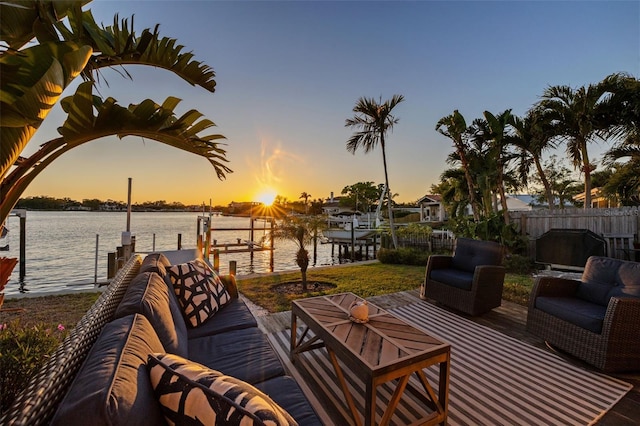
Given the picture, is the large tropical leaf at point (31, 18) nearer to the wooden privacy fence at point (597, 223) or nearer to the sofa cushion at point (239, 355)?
the sofa cushion at point (239, 355)

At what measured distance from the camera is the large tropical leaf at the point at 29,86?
93cm

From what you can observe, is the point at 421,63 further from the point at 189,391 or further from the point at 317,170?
the point at 189,391

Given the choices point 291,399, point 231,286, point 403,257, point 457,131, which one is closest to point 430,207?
point 457,131

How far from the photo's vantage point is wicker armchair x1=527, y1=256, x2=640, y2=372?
2359mm

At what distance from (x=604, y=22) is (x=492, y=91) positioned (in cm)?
191

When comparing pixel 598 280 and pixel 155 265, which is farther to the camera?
pixel 598 280

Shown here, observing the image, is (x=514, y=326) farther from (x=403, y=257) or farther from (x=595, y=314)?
(x=403, y=257)

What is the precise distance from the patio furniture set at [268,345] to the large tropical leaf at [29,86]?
0.83m

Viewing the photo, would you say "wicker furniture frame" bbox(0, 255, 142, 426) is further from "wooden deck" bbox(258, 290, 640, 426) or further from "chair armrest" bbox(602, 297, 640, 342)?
"chair armrest" bbox(602, 297, 640, 342)

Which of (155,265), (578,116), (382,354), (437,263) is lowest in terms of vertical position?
(382,354)

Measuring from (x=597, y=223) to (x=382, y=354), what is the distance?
25.7ft

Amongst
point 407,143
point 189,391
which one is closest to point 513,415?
point 189,391

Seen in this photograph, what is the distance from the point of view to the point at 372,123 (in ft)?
26.7

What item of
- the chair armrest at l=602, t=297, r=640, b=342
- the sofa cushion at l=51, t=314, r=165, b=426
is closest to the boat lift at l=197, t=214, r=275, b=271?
the sofa cushion at l=51, t=314, r=165, b=426
